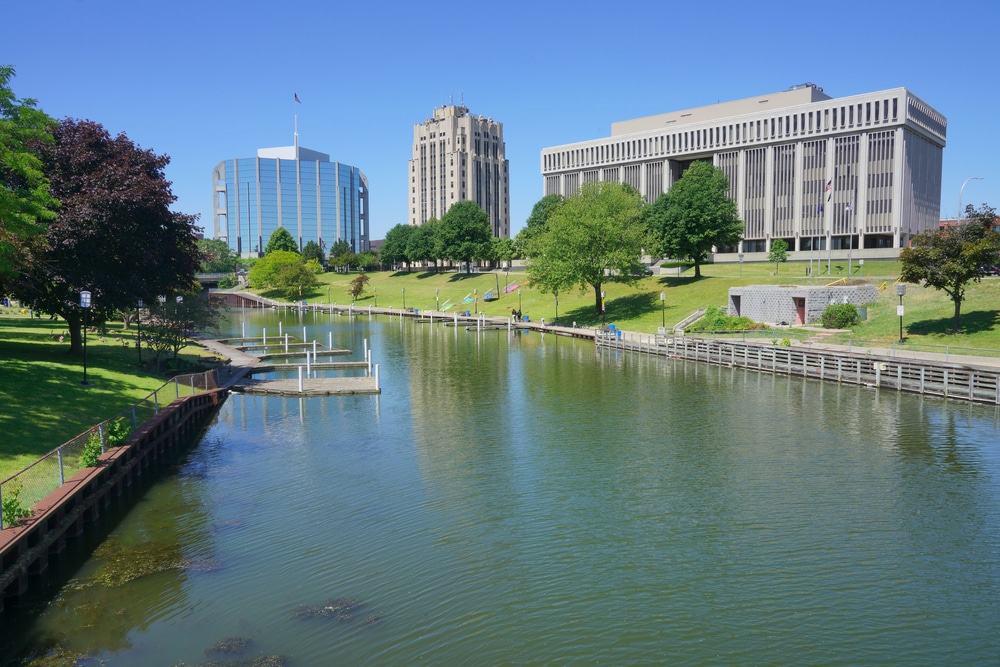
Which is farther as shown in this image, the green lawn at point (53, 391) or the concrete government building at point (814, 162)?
the concrete government building at point (814, 162)

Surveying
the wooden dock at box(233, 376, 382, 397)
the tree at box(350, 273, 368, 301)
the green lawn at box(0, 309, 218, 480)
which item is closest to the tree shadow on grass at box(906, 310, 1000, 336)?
the wooden dock at box(233, 376, 382, 397)

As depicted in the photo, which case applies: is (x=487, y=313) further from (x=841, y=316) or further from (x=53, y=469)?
(x=53, y=469)

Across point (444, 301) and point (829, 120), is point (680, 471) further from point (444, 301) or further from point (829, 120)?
point (829, 120)

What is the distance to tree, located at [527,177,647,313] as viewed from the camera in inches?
3248

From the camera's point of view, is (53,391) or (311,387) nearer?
(53,391)

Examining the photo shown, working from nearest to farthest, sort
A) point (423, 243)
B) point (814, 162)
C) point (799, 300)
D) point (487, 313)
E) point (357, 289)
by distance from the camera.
A: point (799, 300) → point (487, 313) → point (814, 162) → point (357, 289) → point (423, 243)

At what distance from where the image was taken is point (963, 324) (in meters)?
52.0

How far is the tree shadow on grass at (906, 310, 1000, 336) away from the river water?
16.8m

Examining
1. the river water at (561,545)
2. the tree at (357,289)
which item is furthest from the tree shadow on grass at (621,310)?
the tree at (357,289)

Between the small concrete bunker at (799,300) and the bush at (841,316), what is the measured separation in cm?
234

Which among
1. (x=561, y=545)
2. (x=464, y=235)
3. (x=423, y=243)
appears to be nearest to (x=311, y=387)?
(x=561, y=545)

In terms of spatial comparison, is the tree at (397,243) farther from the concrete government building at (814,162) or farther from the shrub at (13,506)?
the shrub at (13,506)

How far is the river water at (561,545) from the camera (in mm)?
14875

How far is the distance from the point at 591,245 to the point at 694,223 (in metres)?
14.5
